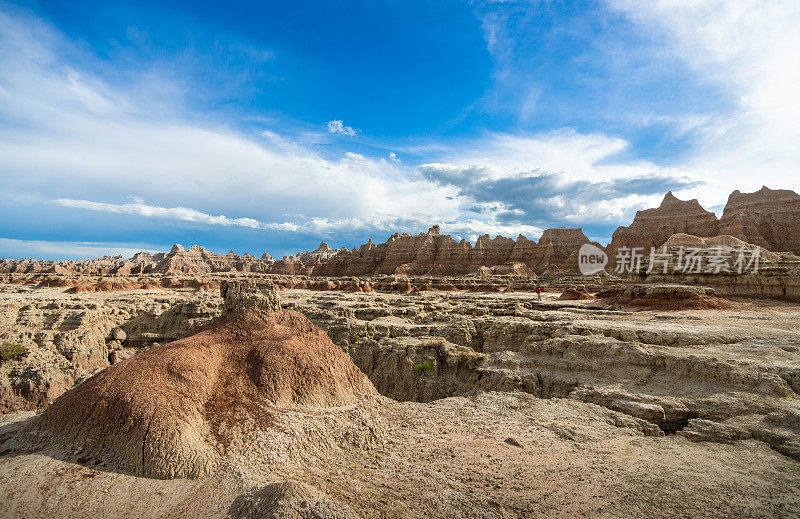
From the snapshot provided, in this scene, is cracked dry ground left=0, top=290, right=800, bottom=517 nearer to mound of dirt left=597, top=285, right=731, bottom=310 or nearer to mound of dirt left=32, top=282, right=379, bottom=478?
mound of dirt left=32, top=282, right=379, bottom=478

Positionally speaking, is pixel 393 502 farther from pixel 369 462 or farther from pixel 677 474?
pixel 677 474

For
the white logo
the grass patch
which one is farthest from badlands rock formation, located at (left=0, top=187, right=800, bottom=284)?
the grass patch

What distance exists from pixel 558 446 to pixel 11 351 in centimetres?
1840

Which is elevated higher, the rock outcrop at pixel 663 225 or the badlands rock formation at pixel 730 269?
the rock outcrop at pixel 663 225

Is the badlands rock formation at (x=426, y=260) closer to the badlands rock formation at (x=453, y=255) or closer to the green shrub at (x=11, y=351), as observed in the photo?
the badlands rock formation at (x=453, y=255)

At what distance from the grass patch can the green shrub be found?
49.6 ft

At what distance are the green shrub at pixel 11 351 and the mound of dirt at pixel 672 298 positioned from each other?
121ft

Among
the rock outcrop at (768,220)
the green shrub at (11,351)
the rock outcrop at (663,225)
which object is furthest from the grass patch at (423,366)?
the rock outcrop at (663,225)

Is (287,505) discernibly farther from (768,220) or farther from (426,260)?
(768,220)

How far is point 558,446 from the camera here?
741 cm

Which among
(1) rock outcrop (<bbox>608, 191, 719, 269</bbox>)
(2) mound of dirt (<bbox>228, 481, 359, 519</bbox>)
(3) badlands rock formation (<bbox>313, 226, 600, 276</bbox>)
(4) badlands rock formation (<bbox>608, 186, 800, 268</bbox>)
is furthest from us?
(3) badlands rock formation (<bbox>313, 226, 600, 276</bbox>)

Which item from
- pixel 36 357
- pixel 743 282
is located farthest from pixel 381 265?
pixel 36 357

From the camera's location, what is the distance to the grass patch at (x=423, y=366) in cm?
1441

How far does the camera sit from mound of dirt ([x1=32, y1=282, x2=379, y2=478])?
5023mm
